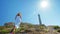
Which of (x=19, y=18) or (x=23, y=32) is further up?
(x=19, y=18)

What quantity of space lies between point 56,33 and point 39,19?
20.6 ft

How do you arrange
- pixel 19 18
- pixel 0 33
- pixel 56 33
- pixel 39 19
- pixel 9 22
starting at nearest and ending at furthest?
pixel 19 18 → pixel 0 33 → pixel 56 33 → pixel 9 22 → pixel 39 19

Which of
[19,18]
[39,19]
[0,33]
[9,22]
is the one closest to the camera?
[19,18]

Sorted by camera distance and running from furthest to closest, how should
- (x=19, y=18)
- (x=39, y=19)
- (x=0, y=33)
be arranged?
(x=39, y=19) → (x=0, y=33) → (x=19, y=18)

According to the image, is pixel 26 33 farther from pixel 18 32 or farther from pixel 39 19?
pixel 39 19

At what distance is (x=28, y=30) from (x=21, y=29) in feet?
2.62

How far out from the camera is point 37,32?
1520cm

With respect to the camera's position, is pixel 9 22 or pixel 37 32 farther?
pixel 9 22

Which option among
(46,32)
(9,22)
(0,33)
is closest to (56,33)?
(46,32)

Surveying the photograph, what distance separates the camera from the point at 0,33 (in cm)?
1486

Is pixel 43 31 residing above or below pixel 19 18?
below

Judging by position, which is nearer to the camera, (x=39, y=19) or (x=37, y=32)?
(x=37, y=32)

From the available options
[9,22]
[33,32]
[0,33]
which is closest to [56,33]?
[33,32]

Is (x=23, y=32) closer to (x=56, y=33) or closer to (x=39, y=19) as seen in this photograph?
(x=56, y=33)
